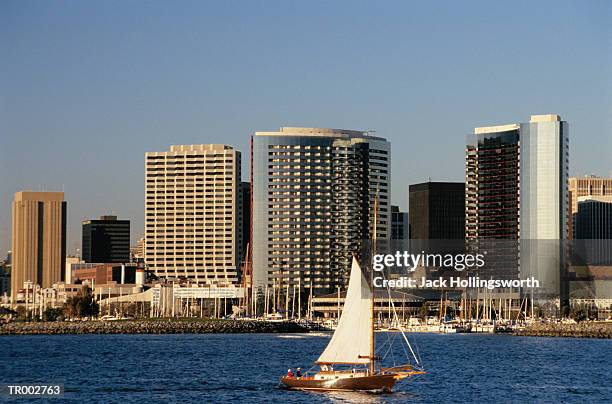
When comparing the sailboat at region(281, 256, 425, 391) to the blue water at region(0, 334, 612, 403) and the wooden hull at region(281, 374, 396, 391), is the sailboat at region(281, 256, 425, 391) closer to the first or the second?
the wooden hull at region(281, 374, 396, 391)

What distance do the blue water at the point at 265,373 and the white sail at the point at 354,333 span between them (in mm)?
3108

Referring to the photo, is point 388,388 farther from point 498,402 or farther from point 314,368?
point 314,368

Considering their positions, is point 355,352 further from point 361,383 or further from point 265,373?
point 265,373

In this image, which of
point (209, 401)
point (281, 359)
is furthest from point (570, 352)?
point (209, 401)

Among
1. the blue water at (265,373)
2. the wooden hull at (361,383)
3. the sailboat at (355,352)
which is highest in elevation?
the sailboat at (355,352)

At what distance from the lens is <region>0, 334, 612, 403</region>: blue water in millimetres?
108125

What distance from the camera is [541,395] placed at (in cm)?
11169

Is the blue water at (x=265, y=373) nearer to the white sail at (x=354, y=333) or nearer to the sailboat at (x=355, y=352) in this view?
the sailboat at (x=355, y=352)

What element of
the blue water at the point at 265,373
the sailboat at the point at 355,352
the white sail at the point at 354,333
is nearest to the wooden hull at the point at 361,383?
the sailboat at the point at 355,352

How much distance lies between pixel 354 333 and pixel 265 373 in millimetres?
29390

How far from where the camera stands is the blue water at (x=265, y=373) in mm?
108125

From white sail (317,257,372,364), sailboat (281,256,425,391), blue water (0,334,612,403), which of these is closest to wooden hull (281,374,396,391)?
sailboat (281,256,425,391)

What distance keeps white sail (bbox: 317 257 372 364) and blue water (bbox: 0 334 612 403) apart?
3.11m

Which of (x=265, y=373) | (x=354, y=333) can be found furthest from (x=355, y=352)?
(x=265, y=373)
